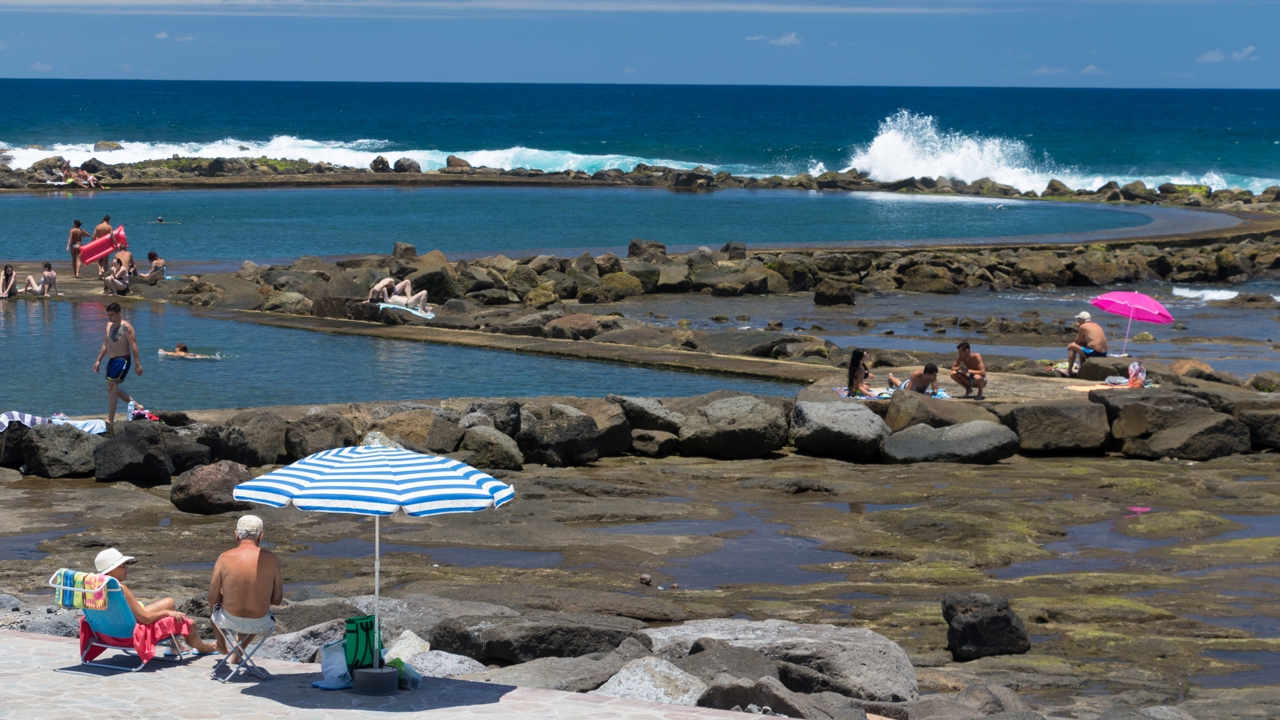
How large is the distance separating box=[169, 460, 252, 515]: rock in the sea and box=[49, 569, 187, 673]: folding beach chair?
5778mm

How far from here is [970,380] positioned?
19828 mm

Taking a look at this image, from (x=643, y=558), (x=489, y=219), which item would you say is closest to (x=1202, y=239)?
(x=489, y=219)

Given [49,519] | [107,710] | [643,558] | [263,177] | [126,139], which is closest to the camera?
[107,710]

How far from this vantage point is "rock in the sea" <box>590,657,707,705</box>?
800 centimetres

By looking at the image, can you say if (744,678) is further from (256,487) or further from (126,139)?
(126,139)

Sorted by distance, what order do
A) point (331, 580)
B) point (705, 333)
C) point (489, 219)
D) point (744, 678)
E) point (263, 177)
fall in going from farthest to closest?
point (263, 177) < point (489, 219) < point (705, 333) < point (331, 580) < point (744, 678)

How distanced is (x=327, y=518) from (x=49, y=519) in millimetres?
2677

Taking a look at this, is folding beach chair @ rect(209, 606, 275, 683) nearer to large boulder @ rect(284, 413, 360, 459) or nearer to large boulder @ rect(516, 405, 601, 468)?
large boulder @ rect(284, 413, 360, 459)

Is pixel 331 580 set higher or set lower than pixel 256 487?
lower

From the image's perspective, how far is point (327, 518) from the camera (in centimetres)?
1394

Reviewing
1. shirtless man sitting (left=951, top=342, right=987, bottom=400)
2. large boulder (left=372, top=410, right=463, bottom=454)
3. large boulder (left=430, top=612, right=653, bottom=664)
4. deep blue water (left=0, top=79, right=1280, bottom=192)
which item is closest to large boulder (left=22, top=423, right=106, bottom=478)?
large boulder (left=372, top=410, right=463, bottom=454)

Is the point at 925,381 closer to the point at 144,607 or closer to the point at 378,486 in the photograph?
the point at 378,486

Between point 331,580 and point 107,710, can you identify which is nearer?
point 107,710

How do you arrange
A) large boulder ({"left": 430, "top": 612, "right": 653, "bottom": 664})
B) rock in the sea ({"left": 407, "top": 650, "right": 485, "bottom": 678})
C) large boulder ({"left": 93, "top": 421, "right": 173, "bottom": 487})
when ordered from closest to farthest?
rock in the sea ({"left": 407, "top": 650, "right": 485, "bottom": 678}), large boulder ({"left": 430, "top": 612, "right": 653, "bottom": 664}), large boulder ({"left": 93, "top": 421, "right": 173, "bottom": 487})
